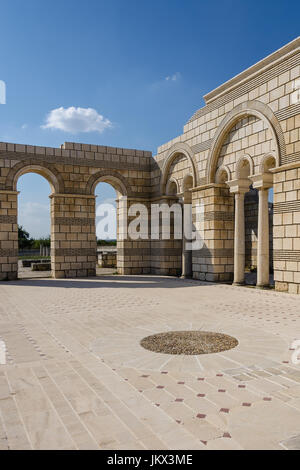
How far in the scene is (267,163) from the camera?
11305 mm

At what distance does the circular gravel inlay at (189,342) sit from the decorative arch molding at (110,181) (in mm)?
11794

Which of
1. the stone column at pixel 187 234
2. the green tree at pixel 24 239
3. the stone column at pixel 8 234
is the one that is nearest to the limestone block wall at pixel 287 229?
the stone column at pixel 187 234

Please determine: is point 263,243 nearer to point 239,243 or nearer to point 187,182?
point 239,243

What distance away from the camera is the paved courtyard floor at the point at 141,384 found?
9.29 feet

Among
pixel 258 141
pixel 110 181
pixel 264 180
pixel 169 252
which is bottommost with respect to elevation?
pixel 169 252

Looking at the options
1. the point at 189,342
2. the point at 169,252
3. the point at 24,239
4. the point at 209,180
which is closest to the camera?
the point at 189,342

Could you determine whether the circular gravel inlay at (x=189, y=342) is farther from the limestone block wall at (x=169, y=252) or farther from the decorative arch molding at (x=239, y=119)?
the limestone block wall at (x=169, y=252)

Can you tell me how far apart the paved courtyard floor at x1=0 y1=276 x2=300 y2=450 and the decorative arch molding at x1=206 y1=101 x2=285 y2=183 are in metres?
5.13

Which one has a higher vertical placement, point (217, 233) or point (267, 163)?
point (267, 163)

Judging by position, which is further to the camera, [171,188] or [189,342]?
[171,188]

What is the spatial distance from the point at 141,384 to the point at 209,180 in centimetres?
1059

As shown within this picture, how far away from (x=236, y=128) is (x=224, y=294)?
5.71 metres

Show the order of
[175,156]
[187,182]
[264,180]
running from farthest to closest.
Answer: [175,156] → [187,182] → [264,180]

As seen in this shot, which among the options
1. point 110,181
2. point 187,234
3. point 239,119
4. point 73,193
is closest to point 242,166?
point 239,119
